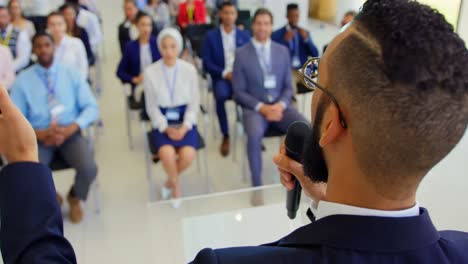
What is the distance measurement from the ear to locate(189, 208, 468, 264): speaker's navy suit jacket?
0.13 metres

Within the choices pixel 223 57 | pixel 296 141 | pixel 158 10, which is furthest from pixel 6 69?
pixel 158 10

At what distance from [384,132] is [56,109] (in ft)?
8.96

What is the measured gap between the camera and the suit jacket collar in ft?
2.11

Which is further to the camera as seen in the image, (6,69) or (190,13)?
(190,13)

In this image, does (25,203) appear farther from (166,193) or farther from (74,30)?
(74,30)

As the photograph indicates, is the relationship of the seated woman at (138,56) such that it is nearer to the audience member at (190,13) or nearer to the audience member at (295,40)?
the audience member at (295,40)

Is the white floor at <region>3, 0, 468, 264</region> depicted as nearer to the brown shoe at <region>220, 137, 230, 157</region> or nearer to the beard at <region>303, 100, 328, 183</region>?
the brown shoe at <region>220, 137, 230, 157</region>

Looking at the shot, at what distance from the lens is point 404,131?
64 cm

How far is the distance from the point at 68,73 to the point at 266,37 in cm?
160

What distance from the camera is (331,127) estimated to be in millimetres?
709

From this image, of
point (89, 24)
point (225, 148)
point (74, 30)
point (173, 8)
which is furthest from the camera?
point (173, 8)

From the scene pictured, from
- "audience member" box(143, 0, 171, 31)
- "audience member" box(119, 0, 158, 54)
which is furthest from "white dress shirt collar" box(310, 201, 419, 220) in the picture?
"audience member" box(143, 0, 171, 31)

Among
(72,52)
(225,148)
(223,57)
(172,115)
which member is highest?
(72,52)

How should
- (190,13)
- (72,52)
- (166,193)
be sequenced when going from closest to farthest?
1. (166,193)
2. (72,52)
3. (190,13)
